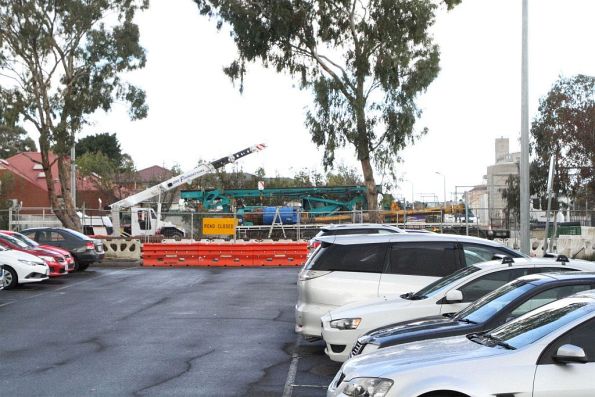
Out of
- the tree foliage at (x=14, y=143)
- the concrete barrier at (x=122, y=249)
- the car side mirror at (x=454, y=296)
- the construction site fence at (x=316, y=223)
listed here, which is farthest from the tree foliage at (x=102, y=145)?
the car side mirror at (x=454, y=296)

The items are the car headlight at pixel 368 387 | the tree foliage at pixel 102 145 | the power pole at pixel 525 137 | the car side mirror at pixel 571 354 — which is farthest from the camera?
the tree foliage at pixel 102 145

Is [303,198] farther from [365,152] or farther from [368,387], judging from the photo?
[368,387]

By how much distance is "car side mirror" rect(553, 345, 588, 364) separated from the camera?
4.75 meters

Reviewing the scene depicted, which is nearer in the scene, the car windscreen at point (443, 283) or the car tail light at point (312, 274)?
the car windscreen at point (443, 283)

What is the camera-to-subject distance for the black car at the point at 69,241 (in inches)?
1013

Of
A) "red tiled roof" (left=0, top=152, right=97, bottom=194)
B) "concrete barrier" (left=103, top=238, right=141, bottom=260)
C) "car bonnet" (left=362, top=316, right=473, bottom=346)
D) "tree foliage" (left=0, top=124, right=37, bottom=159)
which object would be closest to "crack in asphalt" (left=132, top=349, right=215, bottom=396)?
"car bonnet" (left=362, top=316, right=473, bottom=346)

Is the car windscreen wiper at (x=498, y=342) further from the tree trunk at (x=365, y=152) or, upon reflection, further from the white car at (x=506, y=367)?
the tree trunk at (x=365, y=152)

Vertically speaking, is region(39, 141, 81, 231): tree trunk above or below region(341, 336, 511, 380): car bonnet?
above

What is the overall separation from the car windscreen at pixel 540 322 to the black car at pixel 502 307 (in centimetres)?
51

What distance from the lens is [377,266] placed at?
10.0 m

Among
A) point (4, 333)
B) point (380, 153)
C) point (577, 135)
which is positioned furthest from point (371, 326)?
point (577, 135)

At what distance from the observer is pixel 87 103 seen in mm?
35125

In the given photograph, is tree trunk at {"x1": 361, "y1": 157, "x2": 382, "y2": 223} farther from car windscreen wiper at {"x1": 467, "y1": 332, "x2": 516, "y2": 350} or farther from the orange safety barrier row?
car windscreen wiper at {"x1": 467, "y1": 332, "x2": 516, "y2": 350}

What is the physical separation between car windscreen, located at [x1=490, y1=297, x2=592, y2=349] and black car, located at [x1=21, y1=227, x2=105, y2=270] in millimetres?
21890
